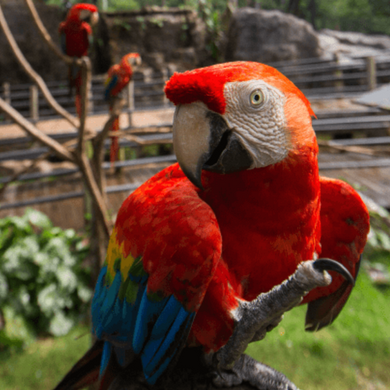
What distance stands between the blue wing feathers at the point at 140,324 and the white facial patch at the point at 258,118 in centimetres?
23

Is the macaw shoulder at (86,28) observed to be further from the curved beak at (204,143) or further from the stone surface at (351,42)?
the stone surface at (351,42)

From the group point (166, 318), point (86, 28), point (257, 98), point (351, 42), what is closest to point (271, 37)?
point (351, 42)

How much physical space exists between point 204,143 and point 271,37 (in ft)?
19.2

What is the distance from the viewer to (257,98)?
42 cm

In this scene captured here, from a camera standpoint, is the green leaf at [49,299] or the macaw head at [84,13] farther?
the macaw head at [84,13]

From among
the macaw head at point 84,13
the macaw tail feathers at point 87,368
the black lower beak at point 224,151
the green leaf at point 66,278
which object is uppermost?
the macaw head at point 84,13

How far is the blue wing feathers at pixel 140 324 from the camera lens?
47 cm

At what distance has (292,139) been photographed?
17.6 inches

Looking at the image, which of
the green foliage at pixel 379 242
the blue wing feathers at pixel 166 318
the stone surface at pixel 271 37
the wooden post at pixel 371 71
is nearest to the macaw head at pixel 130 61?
the green foliage at pixel 379 242

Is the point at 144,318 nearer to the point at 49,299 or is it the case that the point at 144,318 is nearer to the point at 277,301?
the point at 277,301

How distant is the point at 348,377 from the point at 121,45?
18.3 feet

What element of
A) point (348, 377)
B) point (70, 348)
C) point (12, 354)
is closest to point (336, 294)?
point (348, 377)

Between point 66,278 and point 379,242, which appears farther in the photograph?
point 379,242

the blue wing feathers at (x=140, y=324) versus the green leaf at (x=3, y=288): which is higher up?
the blue wing feathers at (x=140, y=324)
